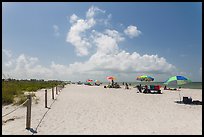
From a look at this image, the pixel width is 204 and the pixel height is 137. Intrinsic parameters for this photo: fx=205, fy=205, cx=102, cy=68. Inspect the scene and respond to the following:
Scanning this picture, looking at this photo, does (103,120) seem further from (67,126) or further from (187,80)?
(187,80)

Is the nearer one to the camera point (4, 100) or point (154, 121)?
point (154, 121)

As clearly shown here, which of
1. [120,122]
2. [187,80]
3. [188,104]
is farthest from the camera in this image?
[187,80]

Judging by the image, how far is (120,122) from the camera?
7074 mm

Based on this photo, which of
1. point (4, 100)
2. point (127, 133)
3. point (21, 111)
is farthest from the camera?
point (4, 100)

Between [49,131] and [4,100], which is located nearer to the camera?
[49,131]

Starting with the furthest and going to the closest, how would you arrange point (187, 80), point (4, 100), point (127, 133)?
point (187, 80), point (4, 100), point (127, 133)

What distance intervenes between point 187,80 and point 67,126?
31.4ft

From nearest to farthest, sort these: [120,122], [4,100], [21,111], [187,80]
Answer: [120,122]
[21,111]
[4,100]
[187,80]

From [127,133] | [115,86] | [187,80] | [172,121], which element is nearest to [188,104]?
[187,80]

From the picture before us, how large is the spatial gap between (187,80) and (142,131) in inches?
343

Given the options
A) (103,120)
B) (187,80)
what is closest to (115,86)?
(187,80)

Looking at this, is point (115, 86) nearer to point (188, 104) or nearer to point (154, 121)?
point (188, 104)

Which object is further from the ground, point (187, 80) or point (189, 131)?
point (187, 80)

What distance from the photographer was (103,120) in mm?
7402
